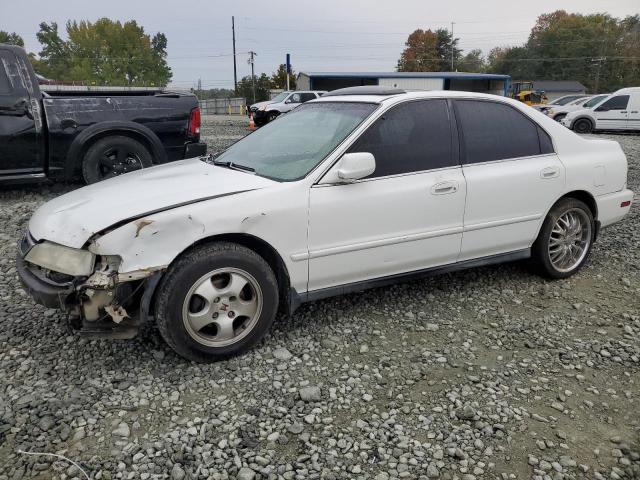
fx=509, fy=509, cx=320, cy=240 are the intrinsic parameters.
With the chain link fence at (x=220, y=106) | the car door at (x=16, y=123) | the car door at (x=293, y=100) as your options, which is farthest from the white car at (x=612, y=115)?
the chain link fence at (x=220, y=106)

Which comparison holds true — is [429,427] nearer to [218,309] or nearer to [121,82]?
[218,309]

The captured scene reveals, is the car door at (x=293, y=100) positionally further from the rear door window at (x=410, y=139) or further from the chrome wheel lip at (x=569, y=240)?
the rear door window at (x=410, y=139)

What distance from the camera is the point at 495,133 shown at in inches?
155

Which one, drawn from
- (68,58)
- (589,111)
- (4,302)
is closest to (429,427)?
(4,302)

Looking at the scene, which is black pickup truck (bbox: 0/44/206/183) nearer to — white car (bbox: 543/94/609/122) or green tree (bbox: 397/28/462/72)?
white car (bbox: 543/94/609/122)

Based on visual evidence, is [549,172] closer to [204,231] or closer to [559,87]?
[204,231]

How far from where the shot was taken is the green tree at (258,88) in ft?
174

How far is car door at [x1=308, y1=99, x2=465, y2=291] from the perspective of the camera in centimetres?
322

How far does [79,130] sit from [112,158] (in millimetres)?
506

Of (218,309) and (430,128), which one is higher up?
(430,128)

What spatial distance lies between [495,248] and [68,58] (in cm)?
8613

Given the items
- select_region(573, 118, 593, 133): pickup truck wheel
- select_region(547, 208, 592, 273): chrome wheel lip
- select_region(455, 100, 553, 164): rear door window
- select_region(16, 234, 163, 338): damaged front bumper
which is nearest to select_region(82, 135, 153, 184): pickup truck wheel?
select_region(16, 234, 163, 338): damaged front bumper

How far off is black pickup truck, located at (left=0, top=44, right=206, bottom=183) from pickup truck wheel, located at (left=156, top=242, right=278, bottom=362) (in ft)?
13.6

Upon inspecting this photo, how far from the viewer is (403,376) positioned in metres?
2.97
